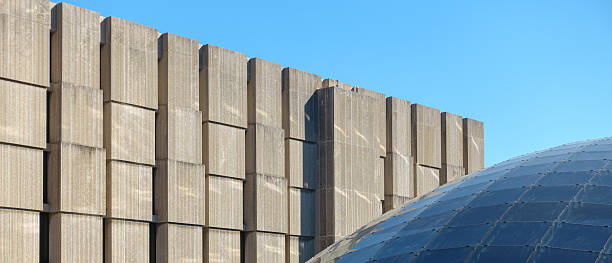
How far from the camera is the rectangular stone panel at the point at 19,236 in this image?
31.5 m

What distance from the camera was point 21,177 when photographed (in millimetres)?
32031

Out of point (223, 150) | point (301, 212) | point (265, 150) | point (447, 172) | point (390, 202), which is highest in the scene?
point (265, 150)

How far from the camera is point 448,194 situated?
19.1 meters

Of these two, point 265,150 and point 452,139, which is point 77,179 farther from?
point 452,139

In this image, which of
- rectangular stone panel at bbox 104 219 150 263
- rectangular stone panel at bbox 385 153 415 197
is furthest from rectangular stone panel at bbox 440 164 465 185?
rectangular stone panel at bbox 104 219 150 263

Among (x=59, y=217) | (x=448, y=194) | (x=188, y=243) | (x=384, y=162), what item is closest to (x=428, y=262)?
(x=448, y=194)

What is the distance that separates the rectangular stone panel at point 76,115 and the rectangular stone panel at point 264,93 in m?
7.56

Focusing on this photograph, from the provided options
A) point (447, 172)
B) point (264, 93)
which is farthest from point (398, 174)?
point (264, 93)

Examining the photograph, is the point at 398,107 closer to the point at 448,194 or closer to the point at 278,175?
the point at 278,175

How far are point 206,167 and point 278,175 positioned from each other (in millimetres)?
3949

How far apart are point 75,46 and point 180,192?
6.53 m

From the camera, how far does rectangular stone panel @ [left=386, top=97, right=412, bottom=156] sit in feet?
154

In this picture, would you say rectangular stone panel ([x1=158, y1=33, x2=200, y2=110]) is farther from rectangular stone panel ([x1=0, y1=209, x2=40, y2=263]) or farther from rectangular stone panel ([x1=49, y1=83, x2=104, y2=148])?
rectangular stone panel ([x1=0, y1=209, x2=40, y2=263])

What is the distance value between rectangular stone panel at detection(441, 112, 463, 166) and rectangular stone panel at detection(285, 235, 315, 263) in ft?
34.9
